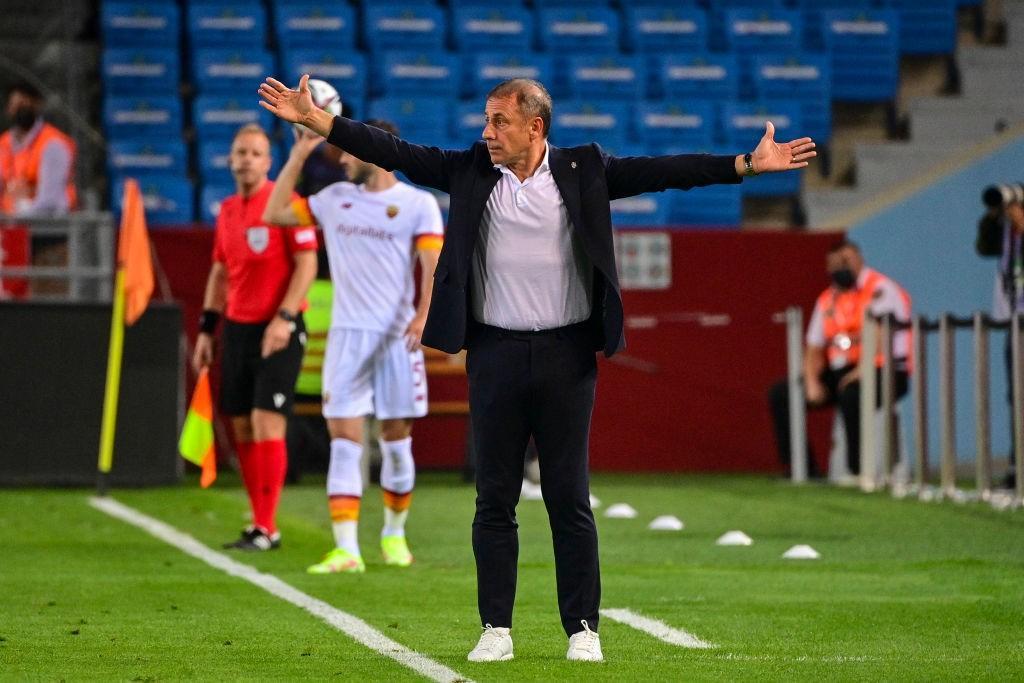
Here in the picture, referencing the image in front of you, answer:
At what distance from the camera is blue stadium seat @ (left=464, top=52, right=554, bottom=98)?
65.5 ft

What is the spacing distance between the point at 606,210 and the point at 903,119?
597 inches

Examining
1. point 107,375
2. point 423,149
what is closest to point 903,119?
point 107,375

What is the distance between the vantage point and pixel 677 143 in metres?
20.0

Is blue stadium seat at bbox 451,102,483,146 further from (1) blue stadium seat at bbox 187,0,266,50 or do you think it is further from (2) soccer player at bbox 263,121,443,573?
(2) soccer player at bbox 263,121,443,573

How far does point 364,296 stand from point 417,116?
1022cm

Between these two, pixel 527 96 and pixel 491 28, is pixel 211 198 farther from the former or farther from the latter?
pixel 527 96

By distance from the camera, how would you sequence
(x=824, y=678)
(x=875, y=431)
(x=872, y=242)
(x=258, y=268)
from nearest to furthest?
(x=824, y=678) → (x=258, y=268) → (x=875, y=431) → (x=872, y=242)

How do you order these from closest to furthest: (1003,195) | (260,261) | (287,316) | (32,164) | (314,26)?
(287,316) → (260,261) → (1003,195) → (32,164) → (314,26)

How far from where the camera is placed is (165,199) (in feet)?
60.2

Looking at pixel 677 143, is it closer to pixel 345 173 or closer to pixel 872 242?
pixel 872 242

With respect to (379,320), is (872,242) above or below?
above

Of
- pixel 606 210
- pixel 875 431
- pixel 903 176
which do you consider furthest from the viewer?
pixel 903 176

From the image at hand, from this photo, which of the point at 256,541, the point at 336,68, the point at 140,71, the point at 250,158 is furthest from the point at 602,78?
the point at 256,541

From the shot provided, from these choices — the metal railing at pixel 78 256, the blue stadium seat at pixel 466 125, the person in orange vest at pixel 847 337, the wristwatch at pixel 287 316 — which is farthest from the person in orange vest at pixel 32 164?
the person in orange vest at pixel 847 337
